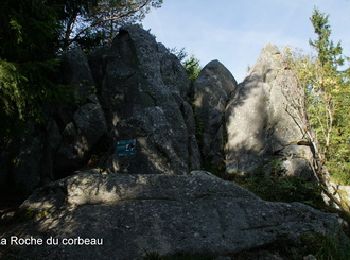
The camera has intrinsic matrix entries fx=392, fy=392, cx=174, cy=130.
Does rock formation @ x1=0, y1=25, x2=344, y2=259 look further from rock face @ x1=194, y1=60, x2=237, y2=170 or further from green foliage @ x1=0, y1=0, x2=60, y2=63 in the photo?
green foliage @ x1=0, y1=0, x2=60, y2=63

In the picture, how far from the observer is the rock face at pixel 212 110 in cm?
1772

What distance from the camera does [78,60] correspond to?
16.8 m

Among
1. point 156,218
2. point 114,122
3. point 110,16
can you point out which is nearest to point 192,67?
point 110,16

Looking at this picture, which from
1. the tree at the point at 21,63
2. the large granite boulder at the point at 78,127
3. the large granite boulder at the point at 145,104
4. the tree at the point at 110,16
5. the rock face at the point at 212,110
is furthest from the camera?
the tree at the point at 110,16

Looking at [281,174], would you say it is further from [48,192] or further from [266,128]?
[48,192]

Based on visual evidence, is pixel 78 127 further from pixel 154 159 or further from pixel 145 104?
pixel 154 159

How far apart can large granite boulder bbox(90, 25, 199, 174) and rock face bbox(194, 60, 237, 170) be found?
2.81 feet

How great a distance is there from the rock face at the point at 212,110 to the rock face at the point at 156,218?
785 centimetres

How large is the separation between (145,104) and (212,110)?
176 inches

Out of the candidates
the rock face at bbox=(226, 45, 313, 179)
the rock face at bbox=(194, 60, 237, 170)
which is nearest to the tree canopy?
the rock face at bbox=(226, 45, 313, 179)

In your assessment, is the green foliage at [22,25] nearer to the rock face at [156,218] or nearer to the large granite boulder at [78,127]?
the rock face at [156,218]

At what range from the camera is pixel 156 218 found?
8.66 metres

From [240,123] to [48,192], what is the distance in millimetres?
10259

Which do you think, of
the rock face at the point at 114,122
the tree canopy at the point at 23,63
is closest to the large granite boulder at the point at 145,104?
the rock face at the point at 114,122
